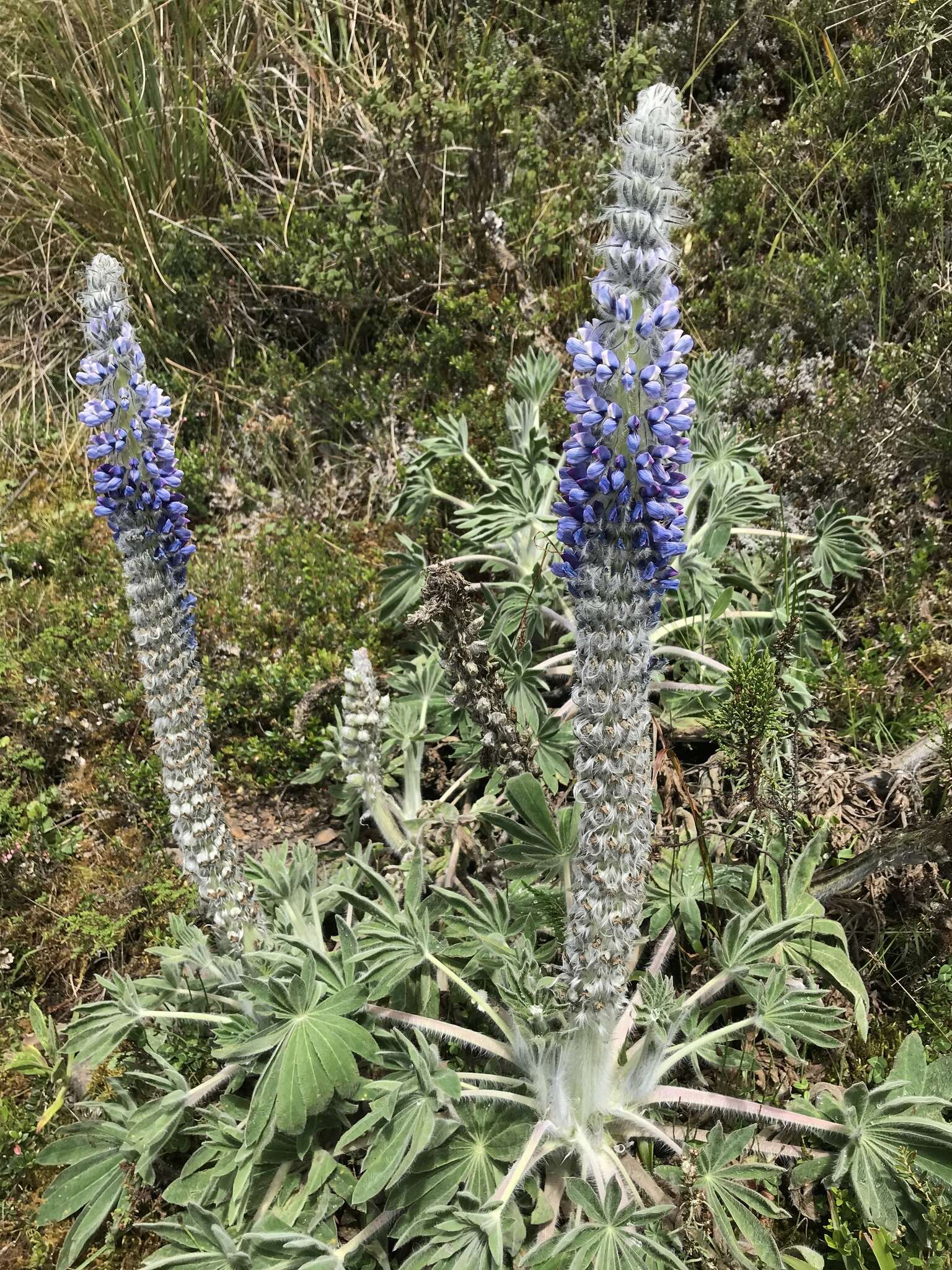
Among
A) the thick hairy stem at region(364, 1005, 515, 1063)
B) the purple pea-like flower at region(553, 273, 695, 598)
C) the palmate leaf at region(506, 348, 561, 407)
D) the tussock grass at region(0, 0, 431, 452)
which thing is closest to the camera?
the purple pea-like flower at region(553, 273, 695, 598)

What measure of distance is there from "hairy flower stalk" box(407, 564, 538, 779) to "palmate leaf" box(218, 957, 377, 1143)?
0.93 meters

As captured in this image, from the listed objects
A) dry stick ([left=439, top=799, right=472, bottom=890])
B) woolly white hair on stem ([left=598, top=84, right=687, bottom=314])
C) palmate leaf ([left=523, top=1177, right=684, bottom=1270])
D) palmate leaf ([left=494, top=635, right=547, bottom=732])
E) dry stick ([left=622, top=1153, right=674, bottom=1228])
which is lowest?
dry stick ([left=622, top=1153, right=674, bottom=1228])

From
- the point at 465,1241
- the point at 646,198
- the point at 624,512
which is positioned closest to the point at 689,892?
the point at 465,1241

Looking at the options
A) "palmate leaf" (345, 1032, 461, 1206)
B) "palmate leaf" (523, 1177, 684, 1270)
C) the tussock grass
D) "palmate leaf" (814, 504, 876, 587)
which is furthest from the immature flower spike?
the tussock grass

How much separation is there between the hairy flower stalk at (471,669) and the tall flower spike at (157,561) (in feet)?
2.31

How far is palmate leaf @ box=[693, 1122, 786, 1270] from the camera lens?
7.62ft

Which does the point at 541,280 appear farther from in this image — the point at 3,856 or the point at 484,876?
the point at 3,856

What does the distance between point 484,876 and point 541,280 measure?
3602mm

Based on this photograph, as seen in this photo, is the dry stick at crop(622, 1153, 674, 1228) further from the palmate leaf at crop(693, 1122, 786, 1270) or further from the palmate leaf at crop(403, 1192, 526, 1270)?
the palmate leaf at crop(403, 1192, 526, 1270)

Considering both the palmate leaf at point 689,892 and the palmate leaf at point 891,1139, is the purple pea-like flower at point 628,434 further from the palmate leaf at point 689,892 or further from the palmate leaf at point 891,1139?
the palmate leaf at point 891,1139

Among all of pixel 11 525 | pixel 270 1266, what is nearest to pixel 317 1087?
pixel 270 1266

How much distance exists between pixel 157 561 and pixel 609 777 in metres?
1.34

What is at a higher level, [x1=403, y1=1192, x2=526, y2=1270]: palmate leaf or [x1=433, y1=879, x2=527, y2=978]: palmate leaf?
[x1=433, y1=879, x2=527, y2=978]: palmate leaf

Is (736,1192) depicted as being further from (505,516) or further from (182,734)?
(505,516)
